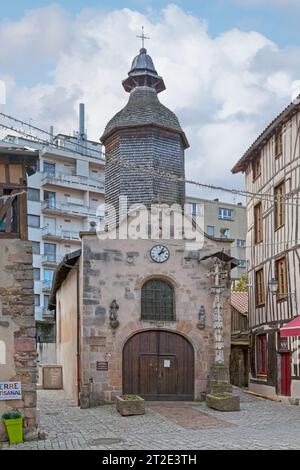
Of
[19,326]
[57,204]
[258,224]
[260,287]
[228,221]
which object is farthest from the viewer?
[228,221]

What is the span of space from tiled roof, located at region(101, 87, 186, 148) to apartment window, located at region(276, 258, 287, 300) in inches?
222

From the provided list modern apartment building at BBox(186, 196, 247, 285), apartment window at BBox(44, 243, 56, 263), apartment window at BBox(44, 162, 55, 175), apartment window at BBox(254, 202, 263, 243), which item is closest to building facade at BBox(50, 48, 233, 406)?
apartment window at BBox(254, 202, 263, 243)

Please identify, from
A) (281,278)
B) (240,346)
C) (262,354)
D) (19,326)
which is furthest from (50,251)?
(19,326)

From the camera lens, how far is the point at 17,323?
1249 centimetres

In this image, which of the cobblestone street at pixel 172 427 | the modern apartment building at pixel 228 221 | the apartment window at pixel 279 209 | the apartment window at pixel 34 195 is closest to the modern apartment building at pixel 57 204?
the apartment window at pixel 34 195

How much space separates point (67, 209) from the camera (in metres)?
45.5

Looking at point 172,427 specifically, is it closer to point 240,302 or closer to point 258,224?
point 258,224

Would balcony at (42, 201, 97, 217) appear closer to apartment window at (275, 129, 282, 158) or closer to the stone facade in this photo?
apartment window at (275, 129, 282, 158)

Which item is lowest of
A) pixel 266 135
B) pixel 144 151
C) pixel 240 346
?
pixel 240 346

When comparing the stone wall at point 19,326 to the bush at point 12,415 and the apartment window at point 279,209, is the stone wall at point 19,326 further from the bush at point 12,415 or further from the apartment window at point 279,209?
the apartment window at point 279,209

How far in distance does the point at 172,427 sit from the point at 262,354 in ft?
29.1

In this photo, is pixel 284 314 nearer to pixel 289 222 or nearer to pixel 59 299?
pixel 289 222
